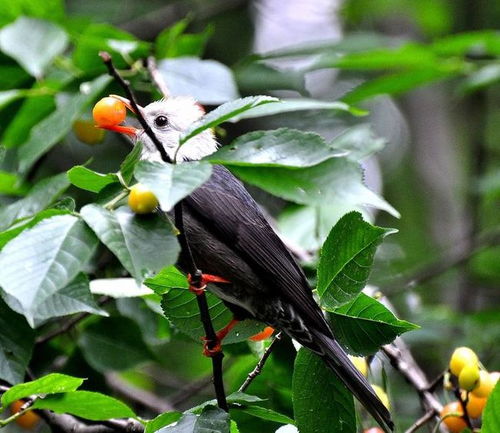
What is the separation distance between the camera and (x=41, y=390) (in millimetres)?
2812

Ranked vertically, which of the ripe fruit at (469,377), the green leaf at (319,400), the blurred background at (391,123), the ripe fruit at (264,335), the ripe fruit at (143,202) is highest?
the ripe fruit at (143,202)

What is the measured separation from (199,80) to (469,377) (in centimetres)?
210

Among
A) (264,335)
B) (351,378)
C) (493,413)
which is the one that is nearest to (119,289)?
(264,335)

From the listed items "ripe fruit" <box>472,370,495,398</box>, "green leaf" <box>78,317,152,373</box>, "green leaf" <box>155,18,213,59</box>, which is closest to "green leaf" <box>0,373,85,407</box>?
"ripe fruit" <box>472,370,495,398</box>

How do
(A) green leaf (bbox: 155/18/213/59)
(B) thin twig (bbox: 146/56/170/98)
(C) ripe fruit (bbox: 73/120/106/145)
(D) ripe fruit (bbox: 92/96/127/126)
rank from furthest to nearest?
1. (A) green leaf (bbox: 155/18/213/59)
2. (C) ripe fruit (bbox: 73/120/106/145)
3. (B) thin twig (bbox: 146/56/170/98)
4. (D) ripe fruit (bbox: 92/96/127/126)

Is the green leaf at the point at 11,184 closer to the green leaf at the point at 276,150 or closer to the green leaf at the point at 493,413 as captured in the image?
the green leaf at the point at 276,150

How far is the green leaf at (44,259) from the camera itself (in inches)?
94.2

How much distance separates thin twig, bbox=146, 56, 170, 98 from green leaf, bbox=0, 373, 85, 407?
7.01ft

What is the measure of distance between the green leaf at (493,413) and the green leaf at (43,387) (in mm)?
1182

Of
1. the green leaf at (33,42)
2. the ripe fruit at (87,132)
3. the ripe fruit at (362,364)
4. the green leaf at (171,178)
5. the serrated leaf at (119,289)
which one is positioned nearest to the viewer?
the green leaf at (171,178)

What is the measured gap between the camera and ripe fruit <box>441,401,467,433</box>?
354cm

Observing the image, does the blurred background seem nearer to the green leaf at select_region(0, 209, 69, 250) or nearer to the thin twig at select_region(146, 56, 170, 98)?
the thin twig at select_region(146, 56, 170, 98)

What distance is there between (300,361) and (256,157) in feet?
2.91

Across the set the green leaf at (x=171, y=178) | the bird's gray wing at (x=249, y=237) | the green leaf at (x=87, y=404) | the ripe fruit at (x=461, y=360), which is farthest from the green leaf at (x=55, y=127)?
the ripe fruit at (x=461, y=360)
